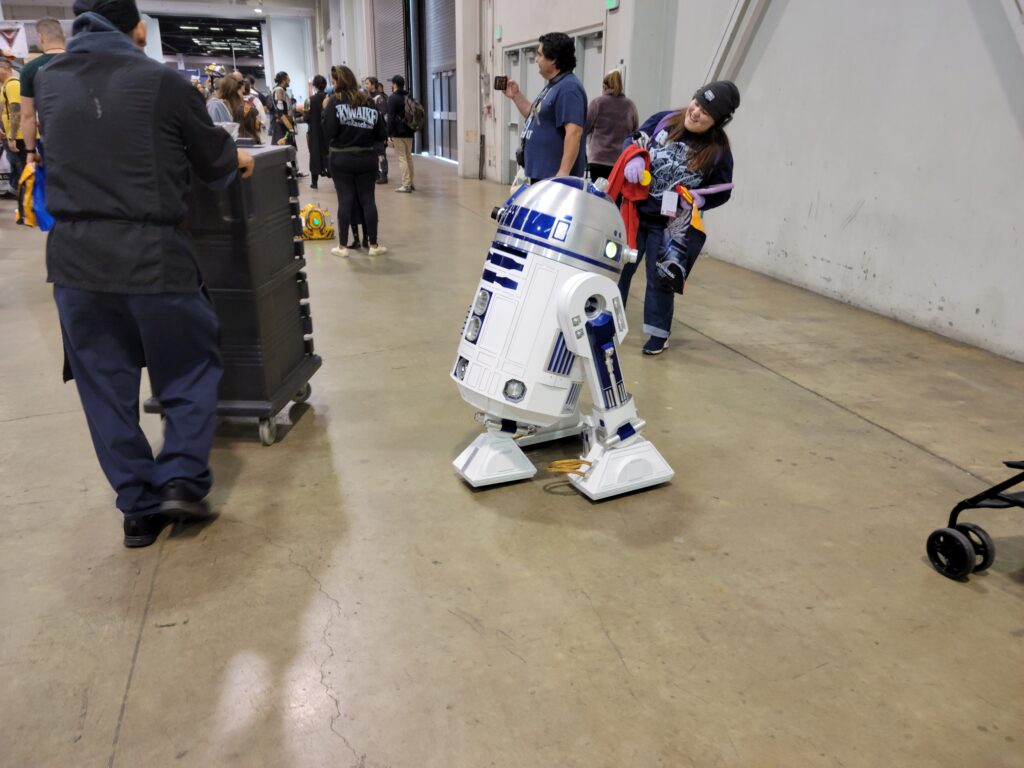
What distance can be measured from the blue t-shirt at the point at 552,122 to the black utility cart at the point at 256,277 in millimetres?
1727

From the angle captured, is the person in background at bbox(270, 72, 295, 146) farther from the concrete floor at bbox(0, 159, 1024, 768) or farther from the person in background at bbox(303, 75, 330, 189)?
the concrete floor at bbox(0, 159, 1024, 768)

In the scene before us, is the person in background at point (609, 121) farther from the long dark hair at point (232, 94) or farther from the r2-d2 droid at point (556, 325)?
the r2-d2 droid at point (556, 325)

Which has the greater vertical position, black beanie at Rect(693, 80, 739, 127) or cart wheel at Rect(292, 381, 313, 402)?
black beanie at Rect(693, 80, 739, 127)

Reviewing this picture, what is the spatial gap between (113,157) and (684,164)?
8.50 feet

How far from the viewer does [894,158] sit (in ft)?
15.4

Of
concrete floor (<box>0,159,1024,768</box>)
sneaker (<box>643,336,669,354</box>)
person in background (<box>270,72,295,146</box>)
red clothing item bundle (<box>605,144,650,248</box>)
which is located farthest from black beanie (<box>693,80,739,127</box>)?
person in background (<box>270,72,295,146</box>)

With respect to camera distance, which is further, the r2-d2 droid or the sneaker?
the sneaker

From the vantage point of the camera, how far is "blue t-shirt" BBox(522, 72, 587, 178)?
4160 millimetres

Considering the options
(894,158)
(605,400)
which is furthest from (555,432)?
(894,158)

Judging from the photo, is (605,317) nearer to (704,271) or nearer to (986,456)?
(986,456)

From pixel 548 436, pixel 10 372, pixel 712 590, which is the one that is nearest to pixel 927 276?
pixel 548 436

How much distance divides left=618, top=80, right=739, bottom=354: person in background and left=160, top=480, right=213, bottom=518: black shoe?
2.09 metres

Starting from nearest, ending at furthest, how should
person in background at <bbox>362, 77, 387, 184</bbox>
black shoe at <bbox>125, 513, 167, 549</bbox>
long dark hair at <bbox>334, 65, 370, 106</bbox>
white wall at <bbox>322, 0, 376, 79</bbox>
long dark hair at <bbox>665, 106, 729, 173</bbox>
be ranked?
black shoe at <bbox>125, 513, 167, 549</bbox> → long dark hair at <bbox>665, 106, 729, 173</bbox> → long dark hair at <bbox>334, 65, 370, 106</bbox> → person in background at <bbox>362, 77, 387, 184</bbox> → white wall at <bbox>322, 0, 376, 79</bbox>

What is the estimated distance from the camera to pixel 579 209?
230 centimetres
